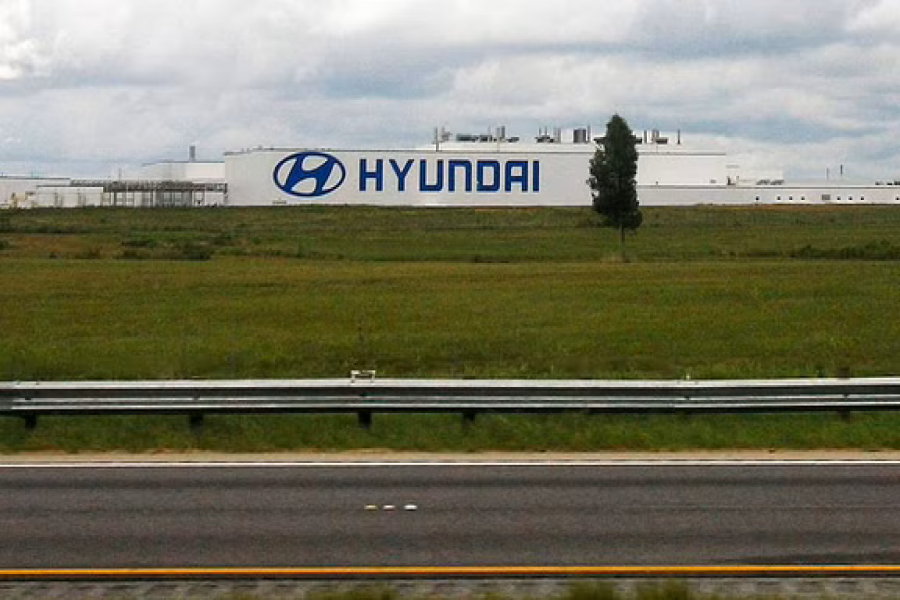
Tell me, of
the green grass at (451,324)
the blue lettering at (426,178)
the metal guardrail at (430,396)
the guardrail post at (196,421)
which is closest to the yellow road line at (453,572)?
the metal guardrail at (430,396)

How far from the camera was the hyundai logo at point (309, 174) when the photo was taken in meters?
101

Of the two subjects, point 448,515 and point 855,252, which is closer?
point 448,515

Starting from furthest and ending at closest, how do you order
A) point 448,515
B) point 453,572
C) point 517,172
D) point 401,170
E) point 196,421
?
point 517,172
point 401,170
point 196,421
point 448,515
point 453,572

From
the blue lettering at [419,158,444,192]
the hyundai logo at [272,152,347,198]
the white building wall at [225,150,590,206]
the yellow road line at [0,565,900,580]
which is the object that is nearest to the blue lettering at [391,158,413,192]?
the white building wall at [225,150,590,206]

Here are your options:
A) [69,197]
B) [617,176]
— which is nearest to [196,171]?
[69,197]

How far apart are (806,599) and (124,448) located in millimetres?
9296

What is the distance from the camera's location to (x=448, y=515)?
11.9 meters

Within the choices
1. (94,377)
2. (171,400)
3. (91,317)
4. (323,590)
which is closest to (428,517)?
(323,590)

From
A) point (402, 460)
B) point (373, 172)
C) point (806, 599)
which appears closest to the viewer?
point (806, 599)

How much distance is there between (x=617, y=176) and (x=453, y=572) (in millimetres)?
53899

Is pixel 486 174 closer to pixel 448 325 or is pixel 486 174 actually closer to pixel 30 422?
pixel 448 325

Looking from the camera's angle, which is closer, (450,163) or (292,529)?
(292,529)

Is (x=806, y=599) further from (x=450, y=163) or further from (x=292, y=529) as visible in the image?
(x=450, y=163)

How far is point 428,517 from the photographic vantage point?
11.8m
